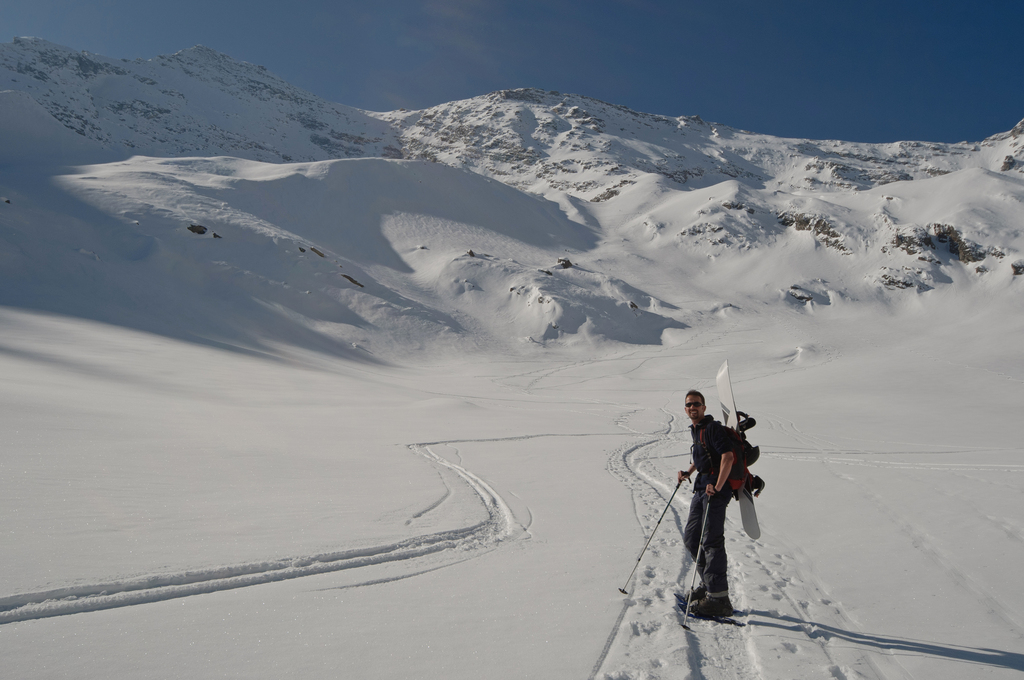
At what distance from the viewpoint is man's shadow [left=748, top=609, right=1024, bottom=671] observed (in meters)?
3.65

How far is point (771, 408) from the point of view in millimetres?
21047

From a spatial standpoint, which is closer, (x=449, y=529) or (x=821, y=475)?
(x=449, y=529)

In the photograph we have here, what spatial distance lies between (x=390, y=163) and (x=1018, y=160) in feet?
481

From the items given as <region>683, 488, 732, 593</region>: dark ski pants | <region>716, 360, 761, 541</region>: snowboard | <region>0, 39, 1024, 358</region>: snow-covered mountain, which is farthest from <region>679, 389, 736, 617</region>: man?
<region>0, 39, 1024, 358</region>: snow-covered mountain

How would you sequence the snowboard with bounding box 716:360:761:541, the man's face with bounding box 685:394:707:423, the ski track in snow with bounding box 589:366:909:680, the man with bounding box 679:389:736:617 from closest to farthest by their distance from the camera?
the ski track in snow with bounding box 589:366:909:680, the man with bounding box 679:389:736:617, the snowboard with bounding box 716:360:761:541, the man's face with bounding box 685:394:707:423

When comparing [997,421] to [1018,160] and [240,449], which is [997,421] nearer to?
[240,449]

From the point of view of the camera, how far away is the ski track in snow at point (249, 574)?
3.29 m

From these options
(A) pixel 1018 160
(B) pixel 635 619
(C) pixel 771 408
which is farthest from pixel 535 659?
(A) pixel 1018 160

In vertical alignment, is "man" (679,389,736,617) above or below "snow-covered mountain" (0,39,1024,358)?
below

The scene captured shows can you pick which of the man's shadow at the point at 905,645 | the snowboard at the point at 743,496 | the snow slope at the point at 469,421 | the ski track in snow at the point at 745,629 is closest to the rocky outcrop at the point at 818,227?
the snow slope at the point at 469,421

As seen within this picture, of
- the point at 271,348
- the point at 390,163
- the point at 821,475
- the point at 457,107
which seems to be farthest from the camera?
the point at 457,107

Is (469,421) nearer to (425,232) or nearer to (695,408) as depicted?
(695,408)

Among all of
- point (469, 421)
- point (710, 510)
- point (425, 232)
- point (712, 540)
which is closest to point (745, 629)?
point (712, 540)

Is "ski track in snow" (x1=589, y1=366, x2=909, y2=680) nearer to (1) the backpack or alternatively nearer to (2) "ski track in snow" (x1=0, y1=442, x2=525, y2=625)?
(1) the backpack
